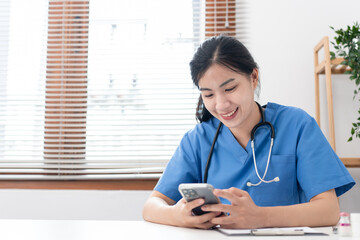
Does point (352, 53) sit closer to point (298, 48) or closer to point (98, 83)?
point (298, 48)

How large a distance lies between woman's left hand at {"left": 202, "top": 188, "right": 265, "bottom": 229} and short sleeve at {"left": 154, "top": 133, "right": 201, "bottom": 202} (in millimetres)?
391

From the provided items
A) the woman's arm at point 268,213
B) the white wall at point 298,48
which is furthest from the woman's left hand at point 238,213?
the white wall at point 298,48

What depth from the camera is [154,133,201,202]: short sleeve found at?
1.28m

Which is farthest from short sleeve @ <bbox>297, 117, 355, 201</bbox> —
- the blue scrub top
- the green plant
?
the green plant

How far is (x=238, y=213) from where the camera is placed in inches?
34.8

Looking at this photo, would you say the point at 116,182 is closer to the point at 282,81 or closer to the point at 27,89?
the point at 27,89

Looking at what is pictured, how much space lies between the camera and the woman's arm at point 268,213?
2.90ft

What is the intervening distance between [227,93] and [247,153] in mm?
218

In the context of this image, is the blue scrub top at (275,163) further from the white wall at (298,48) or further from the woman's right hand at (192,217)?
the white wall at (298,48)

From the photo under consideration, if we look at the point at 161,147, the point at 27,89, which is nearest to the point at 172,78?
the point at 161,147

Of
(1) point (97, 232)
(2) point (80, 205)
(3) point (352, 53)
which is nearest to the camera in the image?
(1) point (97, 232)

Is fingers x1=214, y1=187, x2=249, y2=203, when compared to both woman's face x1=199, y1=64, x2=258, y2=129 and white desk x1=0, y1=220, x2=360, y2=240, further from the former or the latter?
woman's face x1=199, y1=64, x2=258, y2=129

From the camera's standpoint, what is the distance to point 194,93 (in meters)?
2.11

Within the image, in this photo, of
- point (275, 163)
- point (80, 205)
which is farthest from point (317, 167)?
point (80, 205)
